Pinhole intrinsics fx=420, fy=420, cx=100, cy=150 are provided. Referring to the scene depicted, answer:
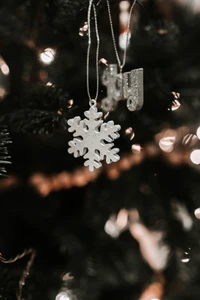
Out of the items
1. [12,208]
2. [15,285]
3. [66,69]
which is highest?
[66,69]

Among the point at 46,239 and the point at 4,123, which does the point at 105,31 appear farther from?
the point at 46,239

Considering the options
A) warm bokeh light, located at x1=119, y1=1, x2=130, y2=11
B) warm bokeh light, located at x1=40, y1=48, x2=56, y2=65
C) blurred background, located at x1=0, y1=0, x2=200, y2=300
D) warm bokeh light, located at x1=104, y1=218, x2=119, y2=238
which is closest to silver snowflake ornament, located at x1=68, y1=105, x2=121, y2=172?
blurred background, located at x1=0, y1=0, x2=200, y2=300

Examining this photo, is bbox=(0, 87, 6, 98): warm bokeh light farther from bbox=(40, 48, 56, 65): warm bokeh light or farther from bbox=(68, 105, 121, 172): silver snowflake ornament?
bbox=(68, 105, 121, 172): silver snowflake ornament

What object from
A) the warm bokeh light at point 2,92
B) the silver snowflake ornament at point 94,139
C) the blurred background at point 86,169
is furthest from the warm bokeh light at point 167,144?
the warm bokeh light at point 2,92

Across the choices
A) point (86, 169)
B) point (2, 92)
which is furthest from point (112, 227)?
point (2, 92)

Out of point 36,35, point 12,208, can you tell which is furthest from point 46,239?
point 36,35

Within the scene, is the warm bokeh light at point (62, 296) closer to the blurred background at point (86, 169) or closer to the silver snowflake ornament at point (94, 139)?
the blurred background at point (86, 169)
